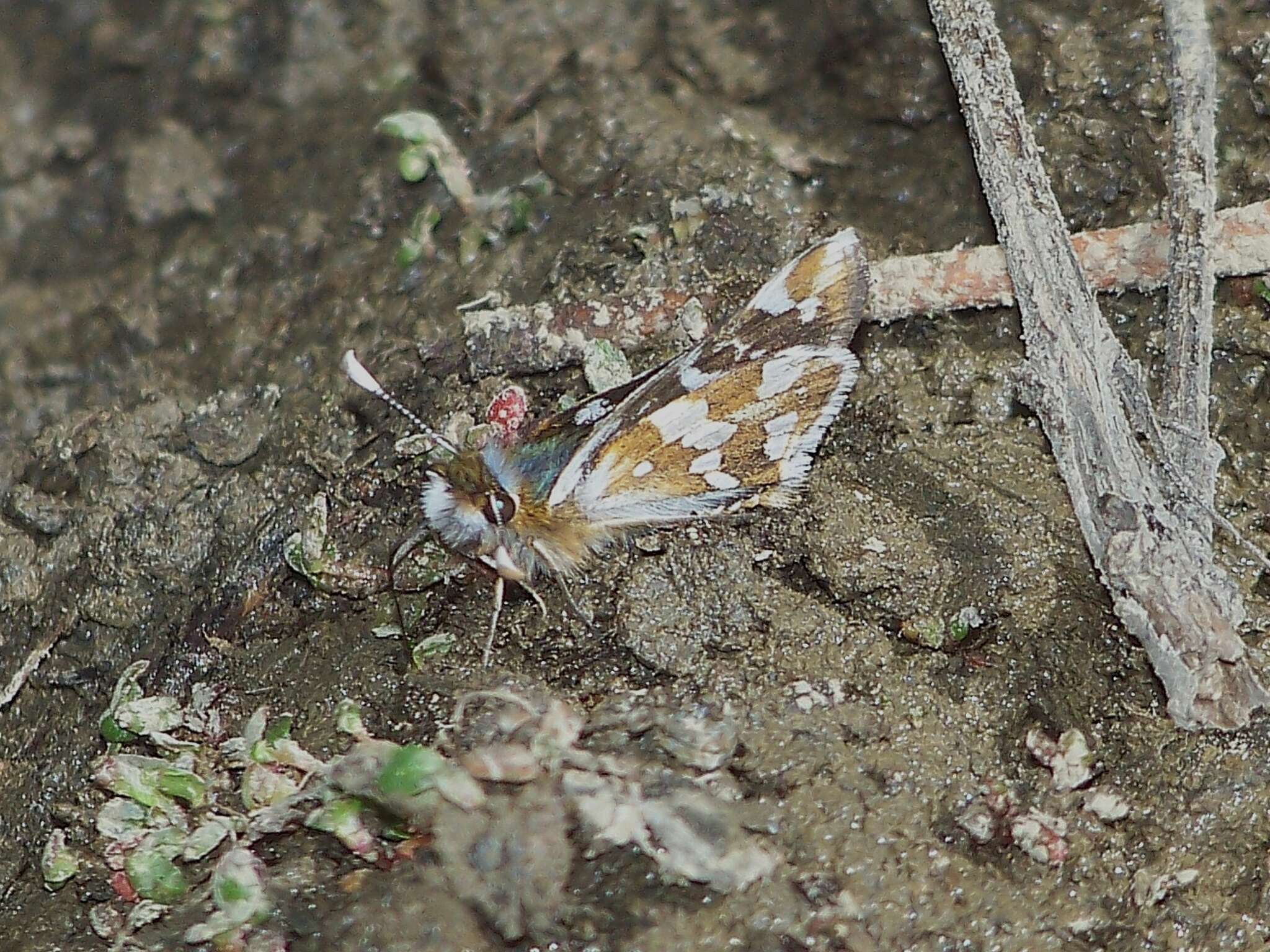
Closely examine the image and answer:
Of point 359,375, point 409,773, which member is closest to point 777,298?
point 359,375

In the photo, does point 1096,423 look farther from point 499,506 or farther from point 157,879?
point 157,879

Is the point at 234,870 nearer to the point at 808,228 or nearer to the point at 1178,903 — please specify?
the point at 1178,903

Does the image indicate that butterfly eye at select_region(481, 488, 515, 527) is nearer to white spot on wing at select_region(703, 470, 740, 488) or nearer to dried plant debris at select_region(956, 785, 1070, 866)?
white spot on wing at select_region(703, 470, 740, 488)

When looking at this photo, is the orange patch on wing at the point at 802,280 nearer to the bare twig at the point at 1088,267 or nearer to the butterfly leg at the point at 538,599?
the bare twig at the point at 1088,267

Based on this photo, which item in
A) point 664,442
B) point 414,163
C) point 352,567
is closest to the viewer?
point 664,442

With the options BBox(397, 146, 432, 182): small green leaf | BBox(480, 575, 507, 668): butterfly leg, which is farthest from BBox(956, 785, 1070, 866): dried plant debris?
BBox(397, 146, 432, 182): small green leaf

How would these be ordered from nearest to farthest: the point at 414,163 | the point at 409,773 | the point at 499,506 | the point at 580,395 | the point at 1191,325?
the point at 409,773
the point at 1191,325
the point at 499,506
the point at 580,395
the point at 414,163

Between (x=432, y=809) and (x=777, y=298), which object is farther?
(x=777, y=298)

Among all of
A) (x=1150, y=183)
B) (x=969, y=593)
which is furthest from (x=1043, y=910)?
(x=1150, y=183)
